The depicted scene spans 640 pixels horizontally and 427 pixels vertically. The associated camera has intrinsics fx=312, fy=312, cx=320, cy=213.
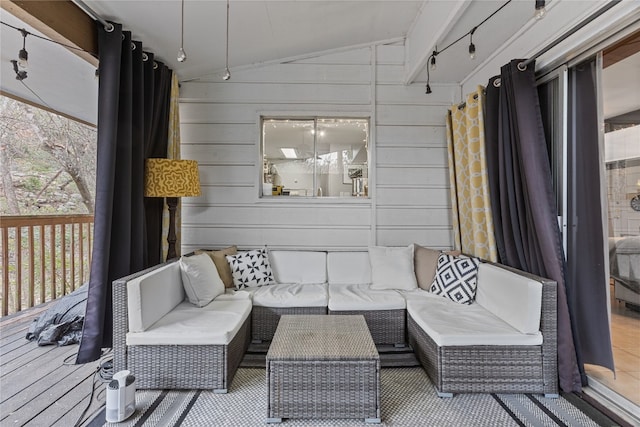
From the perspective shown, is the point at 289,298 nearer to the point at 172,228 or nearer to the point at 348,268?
the point at 348,268

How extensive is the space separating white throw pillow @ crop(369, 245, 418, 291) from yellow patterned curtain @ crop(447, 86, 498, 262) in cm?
60

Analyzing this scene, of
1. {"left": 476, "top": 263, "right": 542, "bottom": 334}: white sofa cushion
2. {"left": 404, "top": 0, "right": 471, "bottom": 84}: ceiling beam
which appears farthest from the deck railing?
{"left": 476, "top": 263, "right": 542, "bottom": 334}: white sofa cushion

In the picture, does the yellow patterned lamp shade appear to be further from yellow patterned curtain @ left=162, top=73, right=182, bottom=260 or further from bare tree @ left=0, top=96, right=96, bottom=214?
bare tree @ left=0, top=96, right=96, bottom=214

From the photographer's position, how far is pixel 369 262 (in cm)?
317

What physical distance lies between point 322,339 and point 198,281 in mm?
1112

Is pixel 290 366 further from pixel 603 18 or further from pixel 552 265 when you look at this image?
pixel 603 18

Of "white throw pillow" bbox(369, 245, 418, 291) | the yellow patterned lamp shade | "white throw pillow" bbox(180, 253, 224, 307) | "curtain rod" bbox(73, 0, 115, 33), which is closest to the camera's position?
"curtain rod" bbox(73, 0, 115, 33)

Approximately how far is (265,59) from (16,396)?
11.1 feet

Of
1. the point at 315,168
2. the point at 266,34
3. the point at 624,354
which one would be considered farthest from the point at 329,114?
the point at 624,354

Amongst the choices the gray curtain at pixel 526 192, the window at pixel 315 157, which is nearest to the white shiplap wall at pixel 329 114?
the window at pixel 315 157

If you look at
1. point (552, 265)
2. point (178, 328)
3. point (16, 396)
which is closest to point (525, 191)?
point (552, 265)

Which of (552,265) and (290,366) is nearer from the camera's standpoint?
(290,366)

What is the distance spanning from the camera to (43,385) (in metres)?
2.03

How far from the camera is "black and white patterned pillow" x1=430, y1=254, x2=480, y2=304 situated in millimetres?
2486
